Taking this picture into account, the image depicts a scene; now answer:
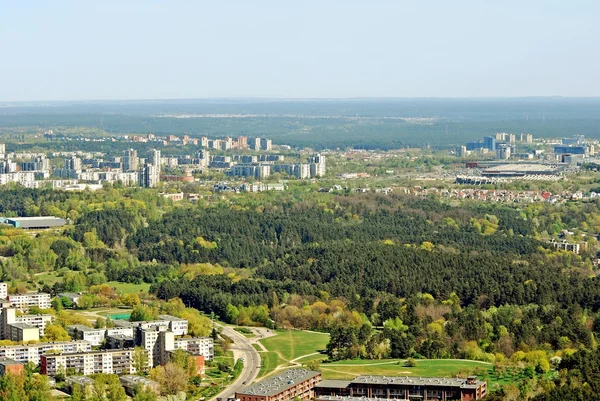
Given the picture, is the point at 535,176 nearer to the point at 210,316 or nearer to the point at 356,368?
the point at 210,316

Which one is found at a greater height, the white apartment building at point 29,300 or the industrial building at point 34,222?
the white apartment building at point 29,300

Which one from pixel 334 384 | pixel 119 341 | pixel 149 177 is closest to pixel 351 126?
pixel 149 177

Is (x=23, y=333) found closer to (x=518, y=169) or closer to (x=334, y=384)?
(x=334, y=384)

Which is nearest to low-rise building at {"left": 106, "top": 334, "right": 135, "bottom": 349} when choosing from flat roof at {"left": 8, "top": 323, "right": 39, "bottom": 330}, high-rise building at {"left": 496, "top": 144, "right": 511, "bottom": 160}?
flat roof at {"left": 8, "top": 323, "right": 39, "bottom": 330}

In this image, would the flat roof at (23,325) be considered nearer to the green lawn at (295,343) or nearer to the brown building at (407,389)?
the green lawn at (295,343)

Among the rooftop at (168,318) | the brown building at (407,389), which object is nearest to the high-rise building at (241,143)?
the rooftop at (168,318)

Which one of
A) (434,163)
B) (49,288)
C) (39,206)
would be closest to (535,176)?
(434,163)

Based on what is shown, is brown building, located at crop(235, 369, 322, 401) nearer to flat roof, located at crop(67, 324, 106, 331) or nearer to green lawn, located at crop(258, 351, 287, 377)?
green lawn, located at crop(258, 351, 287, 377)
